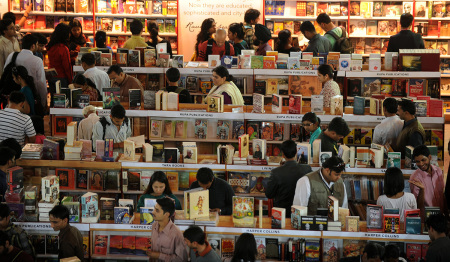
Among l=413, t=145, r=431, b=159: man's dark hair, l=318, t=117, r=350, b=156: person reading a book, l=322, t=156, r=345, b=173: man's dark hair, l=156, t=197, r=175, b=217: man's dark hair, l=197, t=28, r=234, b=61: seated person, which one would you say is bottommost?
l=156, t=197, r=175, b=217: man's dark hair

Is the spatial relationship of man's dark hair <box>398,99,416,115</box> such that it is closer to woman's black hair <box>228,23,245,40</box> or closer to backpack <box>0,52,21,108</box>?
woman's black hair <box>228,23,245,40</box>

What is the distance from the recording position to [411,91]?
1076cm

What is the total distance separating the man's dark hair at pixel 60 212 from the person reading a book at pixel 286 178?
2142 mm

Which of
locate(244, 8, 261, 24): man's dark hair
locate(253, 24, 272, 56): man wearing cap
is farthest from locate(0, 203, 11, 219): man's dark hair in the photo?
locate(244, 8, 261, 24): man's dark hair

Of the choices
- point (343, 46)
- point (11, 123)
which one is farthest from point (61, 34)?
point (343, 46)

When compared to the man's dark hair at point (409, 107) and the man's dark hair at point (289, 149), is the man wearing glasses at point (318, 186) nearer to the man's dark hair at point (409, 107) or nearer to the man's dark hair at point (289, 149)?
the man's dark hair at point (289, 149)

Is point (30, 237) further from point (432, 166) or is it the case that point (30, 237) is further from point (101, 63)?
point (101, 63)

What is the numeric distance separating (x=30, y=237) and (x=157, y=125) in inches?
122

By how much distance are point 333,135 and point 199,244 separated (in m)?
2.66

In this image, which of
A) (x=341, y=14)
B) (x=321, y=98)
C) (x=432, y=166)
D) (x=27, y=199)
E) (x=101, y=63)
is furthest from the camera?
(x=341, y=14)

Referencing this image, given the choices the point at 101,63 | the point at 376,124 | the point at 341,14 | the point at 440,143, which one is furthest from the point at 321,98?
the point at 341,14

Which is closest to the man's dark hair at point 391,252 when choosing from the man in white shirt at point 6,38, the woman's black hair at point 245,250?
the woman's black hair at point 245,250

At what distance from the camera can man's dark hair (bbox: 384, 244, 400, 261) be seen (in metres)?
6.14

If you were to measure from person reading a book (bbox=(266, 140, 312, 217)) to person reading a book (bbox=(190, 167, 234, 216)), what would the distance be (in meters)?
0.45
